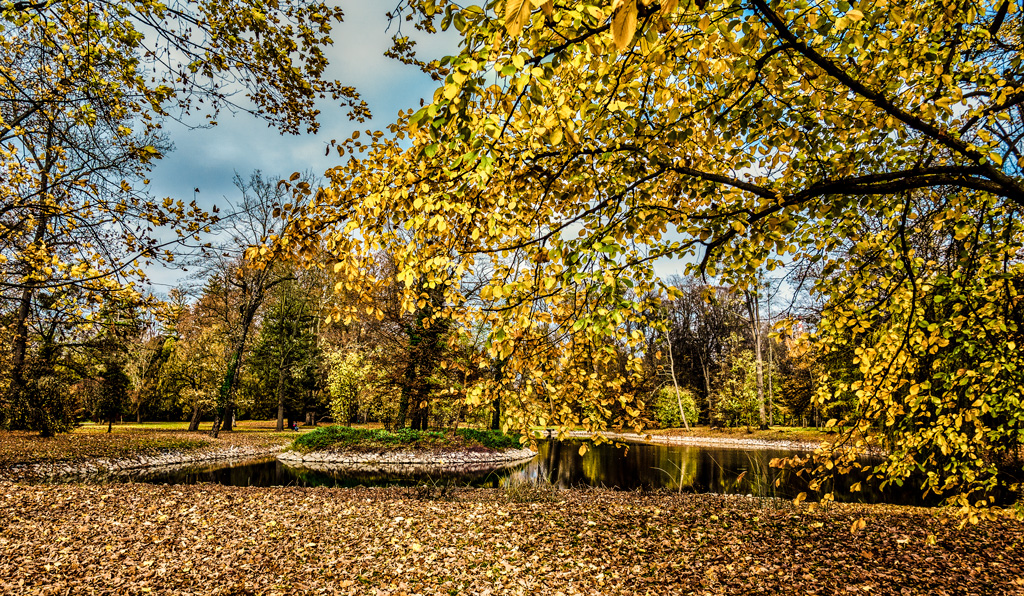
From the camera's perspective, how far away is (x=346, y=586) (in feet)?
14.3

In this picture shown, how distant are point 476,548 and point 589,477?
9.65 metres

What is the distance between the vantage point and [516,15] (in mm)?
1125

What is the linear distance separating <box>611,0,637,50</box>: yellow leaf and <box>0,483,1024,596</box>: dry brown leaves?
4.59 metres

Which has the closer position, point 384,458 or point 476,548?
point 476,548

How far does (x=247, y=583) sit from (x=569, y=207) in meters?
4.61

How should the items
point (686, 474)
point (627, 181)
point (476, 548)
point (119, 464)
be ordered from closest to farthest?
point (627, 181) < point (476, 548) < point (119, 464) < point (686, 474)

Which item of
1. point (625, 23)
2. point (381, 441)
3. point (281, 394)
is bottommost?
point (381, 441)

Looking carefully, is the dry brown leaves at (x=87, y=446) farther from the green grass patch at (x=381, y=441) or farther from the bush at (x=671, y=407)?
the bush at (x=671, y=407)

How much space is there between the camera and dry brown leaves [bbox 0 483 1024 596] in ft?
14.1

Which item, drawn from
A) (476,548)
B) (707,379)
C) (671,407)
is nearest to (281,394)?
(476,548)

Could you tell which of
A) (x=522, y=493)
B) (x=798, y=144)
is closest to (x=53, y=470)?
(x=522, y=493)

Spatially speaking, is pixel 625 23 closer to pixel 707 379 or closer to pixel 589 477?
pixel 589 477

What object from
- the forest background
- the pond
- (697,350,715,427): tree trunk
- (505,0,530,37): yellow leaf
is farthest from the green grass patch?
(697,350,715,427): tree trunk

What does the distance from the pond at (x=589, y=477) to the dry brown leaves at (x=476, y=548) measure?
3.07m
